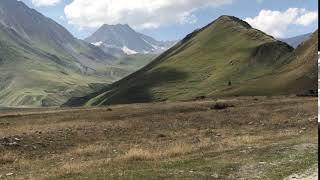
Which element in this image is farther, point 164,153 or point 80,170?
point 164,153

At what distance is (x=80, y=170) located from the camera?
29.7m

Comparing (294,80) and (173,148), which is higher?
(294,80)

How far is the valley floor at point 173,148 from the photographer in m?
28.1

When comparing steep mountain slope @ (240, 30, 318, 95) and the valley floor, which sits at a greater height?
steep mountain slope @ (240, 30, 318, 95)

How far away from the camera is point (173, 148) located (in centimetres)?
3812

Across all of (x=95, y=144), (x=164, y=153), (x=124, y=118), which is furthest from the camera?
(x=124, y=118)

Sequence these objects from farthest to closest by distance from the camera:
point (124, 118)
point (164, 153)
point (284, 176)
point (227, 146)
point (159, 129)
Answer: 1. point (124, 118)
2. point (159, 129)
3. point (227, 146)
4. point (164, 153)
5. point (284, 176)

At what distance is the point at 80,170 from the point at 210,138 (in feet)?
64.1

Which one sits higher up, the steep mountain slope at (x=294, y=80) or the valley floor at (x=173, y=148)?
the steep mountain slope at (x=294, y=80)

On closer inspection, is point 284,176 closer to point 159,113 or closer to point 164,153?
point 164,153

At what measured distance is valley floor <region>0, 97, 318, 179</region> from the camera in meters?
28.1

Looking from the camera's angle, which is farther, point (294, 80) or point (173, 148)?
point (294, 80)

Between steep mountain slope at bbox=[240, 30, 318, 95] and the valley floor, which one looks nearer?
the valley floor

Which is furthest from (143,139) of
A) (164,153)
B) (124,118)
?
(124,118)
